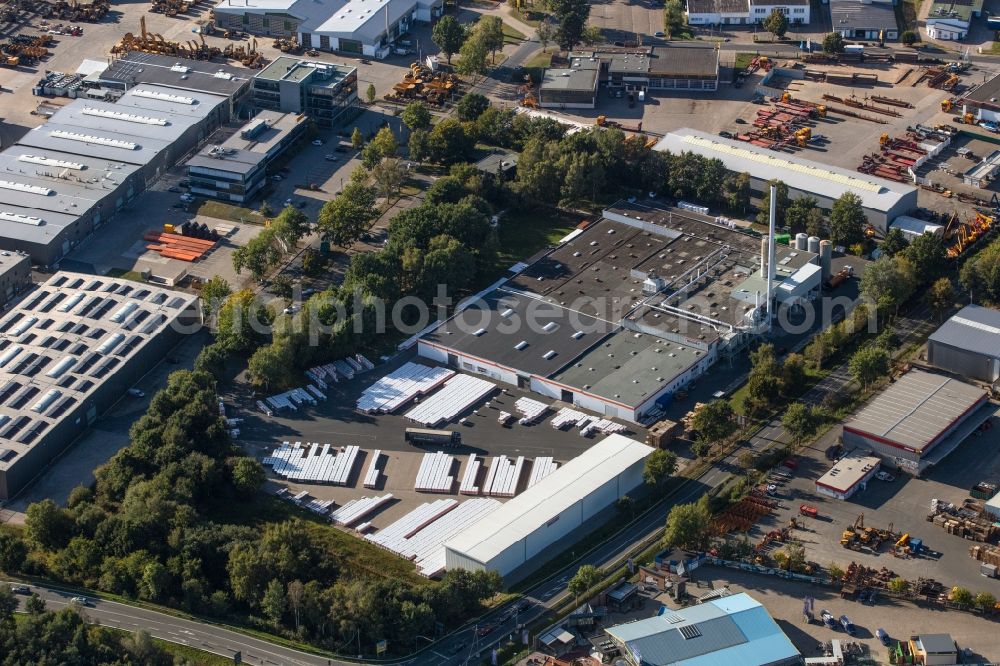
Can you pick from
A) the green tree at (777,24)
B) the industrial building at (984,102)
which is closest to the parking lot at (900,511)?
the industrial building at (984,102)

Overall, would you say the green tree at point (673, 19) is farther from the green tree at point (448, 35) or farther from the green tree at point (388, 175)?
the green tree at point (388, 175)

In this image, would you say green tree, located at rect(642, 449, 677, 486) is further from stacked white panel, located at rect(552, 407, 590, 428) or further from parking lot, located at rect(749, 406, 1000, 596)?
stacked white panel, located at rect(552, 407, 590, 428)

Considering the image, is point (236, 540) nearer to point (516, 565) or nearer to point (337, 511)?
point (337, 511)

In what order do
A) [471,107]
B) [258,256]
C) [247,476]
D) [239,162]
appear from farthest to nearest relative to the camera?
[471,107]
[239,162]
[258,256]
[247,476]

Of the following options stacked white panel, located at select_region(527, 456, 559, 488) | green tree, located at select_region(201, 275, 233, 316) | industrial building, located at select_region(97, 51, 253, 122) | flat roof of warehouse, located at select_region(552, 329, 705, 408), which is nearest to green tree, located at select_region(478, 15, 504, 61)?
industrial building, located at select_region(97, 51, 253, 122)

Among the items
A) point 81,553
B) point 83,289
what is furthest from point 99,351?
point 81,553

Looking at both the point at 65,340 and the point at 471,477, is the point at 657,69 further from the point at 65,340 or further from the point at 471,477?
the point at 65,340

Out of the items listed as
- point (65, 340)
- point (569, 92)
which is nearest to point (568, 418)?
point (65, 340)

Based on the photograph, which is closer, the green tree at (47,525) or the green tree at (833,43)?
the green tree at (47,525)
